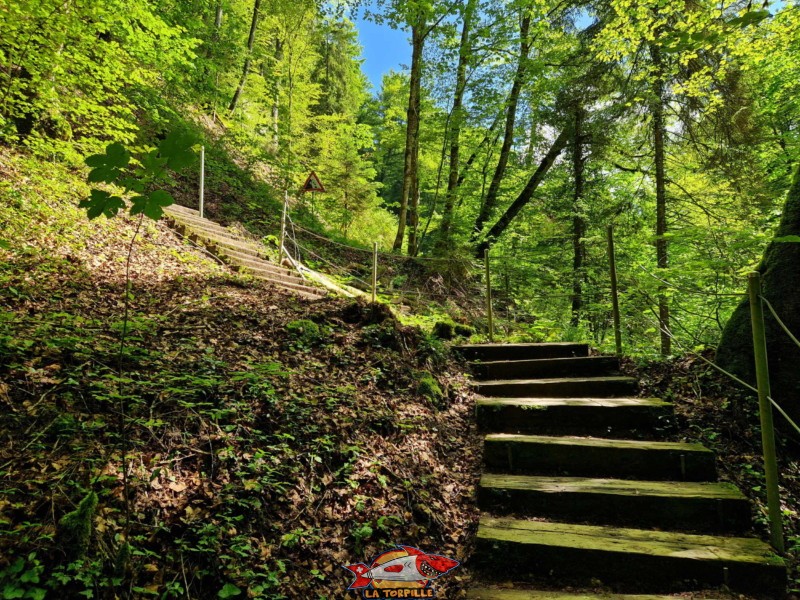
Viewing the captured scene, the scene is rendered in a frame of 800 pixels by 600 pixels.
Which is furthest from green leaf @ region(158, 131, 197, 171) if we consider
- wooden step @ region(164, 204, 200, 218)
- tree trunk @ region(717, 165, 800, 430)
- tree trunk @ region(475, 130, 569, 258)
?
tree trunk @ region(475, 130, 569, 258)

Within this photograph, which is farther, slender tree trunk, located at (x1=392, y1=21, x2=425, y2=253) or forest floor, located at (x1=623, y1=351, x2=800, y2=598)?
slender tree trunk, located at (x1=392, y1=21, x2=425, y2=253)

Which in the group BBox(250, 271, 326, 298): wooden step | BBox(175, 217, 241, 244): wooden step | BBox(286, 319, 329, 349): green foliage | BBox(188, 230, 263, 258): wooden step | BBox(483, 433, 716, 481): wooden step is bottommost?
BBox(483, 433, 716, 481): wooden step

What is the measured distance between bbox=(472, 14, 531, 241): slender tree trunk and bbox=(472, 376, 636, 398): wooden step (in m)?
8.07

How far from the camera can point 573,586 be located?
7.46ft

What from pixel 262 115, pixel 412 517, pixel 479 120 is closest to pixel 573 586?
pixel 412 517

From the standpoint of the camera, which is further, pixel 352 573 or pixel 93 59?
pixel 93 59

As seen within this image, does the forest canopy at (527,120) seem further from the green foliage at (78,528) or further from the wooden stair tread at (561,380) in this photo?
the green foliage at (78,528)

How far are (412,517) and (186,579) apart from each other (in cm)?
138

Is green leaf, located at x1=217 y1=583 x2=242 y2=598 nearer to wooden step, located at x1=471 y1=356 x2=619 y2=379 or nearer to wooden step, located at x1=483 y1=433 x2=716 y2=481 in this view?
wooden step, located at x1=483 y1=433 x2=716 y2=481

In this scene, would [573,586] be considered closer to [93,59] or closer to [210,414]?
[210,414]

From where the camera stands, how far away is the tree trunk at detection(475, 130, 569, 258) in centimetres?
1059

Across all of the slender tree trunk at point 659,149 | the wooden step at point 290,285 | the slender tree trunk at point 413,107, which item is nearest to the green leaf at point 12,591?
the wooden step at point 290,285

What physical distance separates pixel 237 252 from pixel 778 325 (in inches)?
327

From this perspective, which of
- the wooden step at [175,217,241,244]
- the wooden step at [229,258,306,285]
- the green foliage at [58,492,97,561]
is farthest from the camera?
the wooden step at [175,217,241,244]
